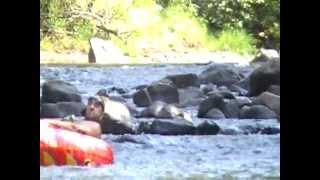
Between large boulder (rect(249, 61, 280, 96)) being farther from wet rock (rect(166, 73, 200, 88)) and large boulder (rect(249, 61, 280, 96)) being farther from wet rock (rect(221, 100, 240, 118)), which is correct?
wet rock (rect(166, 73, 200, 88))

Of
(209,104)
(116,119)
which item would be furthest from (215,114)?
Result: (116,119)

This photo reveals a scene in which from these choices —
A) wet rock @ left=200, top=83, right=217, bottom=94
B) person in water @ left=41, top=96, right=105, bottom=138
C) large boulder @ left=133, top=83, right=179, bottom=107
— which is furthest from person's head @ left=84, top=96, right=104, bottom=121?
wet rock @ left=200, top=83, right=217, bottom=94

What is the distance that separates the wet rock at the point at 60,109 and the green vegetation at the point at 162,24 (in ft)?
0.72

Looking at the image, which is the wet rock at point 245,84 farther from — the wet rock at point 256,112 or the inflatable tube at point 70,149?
the inflatable tube at point 70,149

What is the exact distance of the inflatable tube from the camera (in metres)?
2.94

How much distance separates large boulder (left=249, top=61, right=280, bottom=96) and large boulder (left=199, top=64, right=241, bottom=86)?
0.20 ft

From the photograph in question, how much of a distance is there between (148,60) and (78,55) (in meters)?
0.27

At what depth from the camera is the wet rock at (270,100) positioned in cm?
297

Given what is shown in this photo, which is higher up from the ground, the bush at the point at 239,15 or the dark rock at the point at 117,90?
the bush at the point at 239,15

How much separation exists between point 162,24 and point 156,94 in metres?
0.28

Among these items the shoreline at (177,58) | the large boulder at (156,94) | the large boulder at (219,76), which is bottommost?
the large boulder at (156,94)

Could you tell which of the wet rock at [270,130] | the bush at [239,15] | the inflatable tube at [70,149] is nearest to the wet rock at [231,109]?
the wet rock at [270,130]
